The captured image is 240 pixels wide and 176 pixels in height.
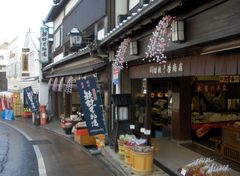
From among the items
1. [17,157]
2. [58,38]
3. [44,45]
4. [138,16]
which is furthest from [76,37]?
[44,45]

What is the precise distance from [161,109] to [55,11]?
1583cm

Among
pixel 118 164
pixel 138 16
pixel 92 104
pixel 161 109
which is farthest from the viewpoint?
pixel 161 109

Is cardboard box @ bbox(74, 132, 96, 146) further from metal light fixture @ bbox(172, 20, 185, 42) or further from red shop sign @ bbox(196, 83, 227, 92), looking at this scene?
metal light fixture @ bbox(172, 20, 185, 42)

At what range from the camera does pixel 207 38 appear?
7.08 meters

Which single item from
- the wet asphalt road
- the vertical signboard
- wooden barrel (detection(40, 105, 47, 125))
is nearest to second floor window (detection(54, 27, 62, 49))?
the vertical signboard

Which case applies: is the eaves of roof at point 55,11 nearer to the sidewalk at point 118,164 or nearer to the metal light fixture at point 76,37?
the metal light fixture at point 76,37

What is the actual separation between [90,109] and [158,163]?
3.98 m

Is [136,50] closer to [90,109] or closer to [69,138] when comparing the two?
[90,109]

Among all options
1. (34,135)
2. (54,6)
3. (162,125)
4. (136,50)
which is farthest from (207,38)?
(54,6)

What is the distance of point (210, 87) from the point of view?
1609cm

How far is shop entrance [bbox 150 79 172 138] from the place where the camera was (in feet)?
53.9

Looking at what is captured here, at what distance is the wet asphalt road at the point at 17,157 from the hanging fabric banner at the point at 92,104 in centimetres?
259

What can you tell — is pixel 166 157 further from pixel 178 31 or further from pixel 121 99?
pixel 178 31

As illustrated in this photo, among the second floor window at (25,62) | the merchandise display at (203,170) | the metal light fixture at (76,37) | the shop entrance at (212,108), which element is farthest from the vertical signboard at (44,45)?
the merchandise display at (203,170)
